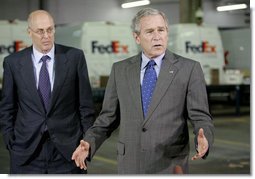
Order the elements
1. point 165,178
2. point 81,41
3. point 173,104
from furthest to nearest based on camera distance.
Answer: point 81,41 < point 173,104 < point 165,178

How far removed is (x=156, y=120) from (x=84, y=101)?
0.61 m

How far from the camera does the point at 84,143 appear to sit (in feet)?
6.66

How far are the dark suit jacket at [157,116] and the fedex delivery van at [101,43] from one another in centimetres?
642

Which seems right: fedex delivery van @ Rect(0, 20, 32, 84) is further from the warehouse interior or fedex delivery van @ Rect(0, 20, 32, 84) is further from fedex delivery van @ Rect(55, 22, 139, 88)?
fedex delivery van @ Rect(55, 22, 139, 88)

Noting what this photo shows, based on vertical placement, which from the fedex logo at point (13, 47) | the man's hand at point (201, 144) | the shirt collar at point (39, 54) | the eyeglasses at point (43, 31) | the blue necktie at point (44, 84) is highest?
the eyeglasses at point (43, 31)

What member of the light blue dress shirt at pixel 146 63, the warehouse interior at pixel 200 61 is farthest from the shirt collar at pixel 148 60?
the warehouse interior at pixel 200 61

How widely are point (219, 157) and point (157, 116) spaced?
454 centimetres

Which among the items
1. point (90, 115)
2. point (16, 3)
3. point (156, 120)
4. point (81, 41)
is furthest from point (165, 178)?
point (16, 3)

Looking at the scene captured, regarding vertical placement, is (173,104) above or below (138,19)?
below

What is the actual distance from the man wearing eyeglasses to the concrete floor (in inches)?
107

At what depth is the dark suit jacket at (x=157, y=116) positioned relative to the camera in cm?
199

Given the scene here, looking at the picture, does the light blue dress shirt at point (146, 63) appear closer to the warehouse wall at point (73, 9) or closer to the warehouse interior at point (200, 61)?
the warehouse interior at point (200, 61)

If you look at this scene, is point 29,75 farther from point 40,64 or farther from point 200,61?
point 200,61

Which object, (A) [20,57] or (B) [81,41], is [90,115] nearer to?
(A) [20,57]
